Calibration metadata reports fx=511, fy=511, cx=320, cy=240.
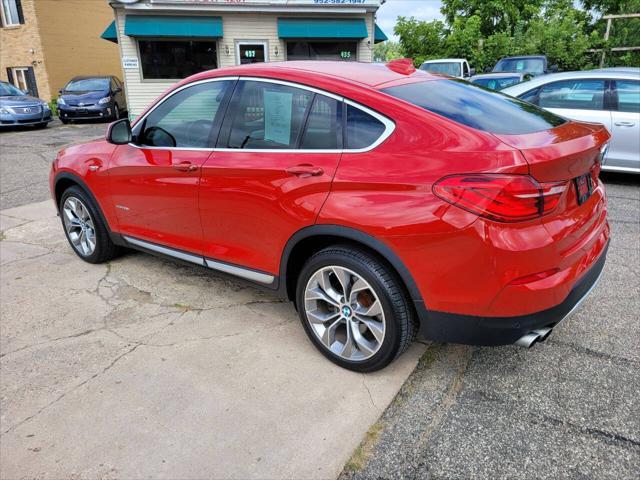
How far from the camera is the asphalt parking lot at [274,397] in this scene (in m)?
2.28

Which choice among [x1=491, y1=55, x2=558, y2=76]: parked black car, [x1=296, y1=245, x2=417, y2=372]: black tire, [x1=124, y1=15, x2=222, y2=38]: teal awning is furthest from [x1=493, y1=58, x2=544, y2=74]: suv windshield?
[x1=296, y1=245, x2=417, y2=372]: black tire

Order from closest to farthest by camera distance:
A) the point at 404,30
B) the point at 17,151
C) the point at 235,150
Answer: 1. the point at 235,150
2. the point at 17,151
3. the point at 404,30

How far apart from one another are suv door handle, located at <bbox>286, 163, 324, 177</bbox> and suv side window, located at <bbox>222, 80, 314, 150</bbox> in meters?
0.16

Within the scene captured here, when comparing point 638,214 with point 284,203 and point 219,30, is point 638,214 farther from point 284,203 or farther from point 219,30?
point 219,30

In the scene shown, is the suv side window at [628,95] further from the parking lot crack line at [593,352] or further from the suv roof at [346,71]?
the parking lot crack line at [593,352]

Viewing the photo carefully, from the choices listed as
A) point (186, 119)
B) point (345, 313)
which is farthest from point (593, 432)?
point (186, 119)

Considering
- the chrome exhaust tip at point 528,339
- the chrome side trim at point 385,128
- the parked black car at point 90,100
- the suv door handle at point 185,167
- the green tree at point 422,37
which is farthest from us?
the green tree at point 422,37

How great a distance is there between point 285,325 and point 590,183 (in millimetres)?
2037

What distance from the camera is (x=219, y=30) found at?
1530 cm

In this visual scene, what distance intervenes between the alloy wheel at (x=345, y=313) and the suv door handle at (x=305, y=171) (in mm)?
511

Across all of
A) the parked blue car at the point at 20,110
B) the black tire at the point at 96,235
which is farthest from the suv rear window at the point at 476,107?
the parked blue car at the point at 20,110

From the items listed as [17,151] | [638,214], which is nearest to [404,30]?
[17,151]

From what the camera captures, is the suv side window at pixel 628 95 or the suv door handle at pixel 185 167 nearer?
the suv door handle at pixel 185 167

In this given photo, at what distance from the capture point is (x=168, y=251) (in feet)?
12.5
